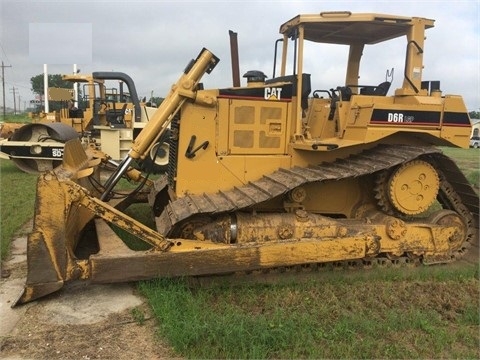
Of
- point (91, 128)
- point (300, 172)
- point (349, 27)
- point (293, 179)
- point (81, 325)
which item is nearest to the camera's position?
point (81, 325)

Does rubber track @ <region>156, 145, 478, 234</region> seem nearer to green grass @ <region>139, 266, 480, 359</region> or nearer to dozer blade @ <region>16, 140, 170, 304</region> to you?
dozer blade @ <region>16, 140, 170, 304</region>

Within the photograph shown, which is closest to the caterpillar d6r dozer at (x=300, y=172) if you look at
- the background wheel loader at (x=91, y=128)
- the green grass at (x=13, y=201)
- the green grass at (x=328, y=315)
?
the green grass at (x=328, y=315)

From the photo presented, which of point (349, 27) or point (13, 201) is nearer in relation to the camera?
→ point (349, 27)

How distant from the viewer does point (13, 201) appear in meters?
8.80

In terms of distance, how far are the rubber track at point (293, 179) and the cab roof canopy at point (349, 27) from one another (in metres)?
1.48

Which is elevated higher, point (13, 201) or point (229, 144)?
point (229, 144)

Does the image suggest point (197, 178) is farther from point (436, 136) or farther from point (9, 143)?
point (9, 143)

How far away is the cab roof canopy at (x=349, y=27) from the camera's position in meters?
5.23

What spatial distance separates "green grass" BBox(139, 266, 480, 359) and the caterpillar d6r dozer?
264mm

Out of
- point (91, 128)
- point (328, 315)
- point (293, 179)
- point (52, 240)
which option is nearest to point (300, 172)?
point (293, 179)

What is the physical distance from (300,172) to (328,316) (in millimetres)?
1669

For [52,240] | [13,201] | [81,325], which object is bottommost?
[81,325]

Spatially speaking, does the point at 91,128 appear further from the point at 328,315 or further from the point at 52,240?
the point at 328,315

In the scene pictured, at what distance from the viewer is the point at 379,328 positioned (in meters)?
3.86
